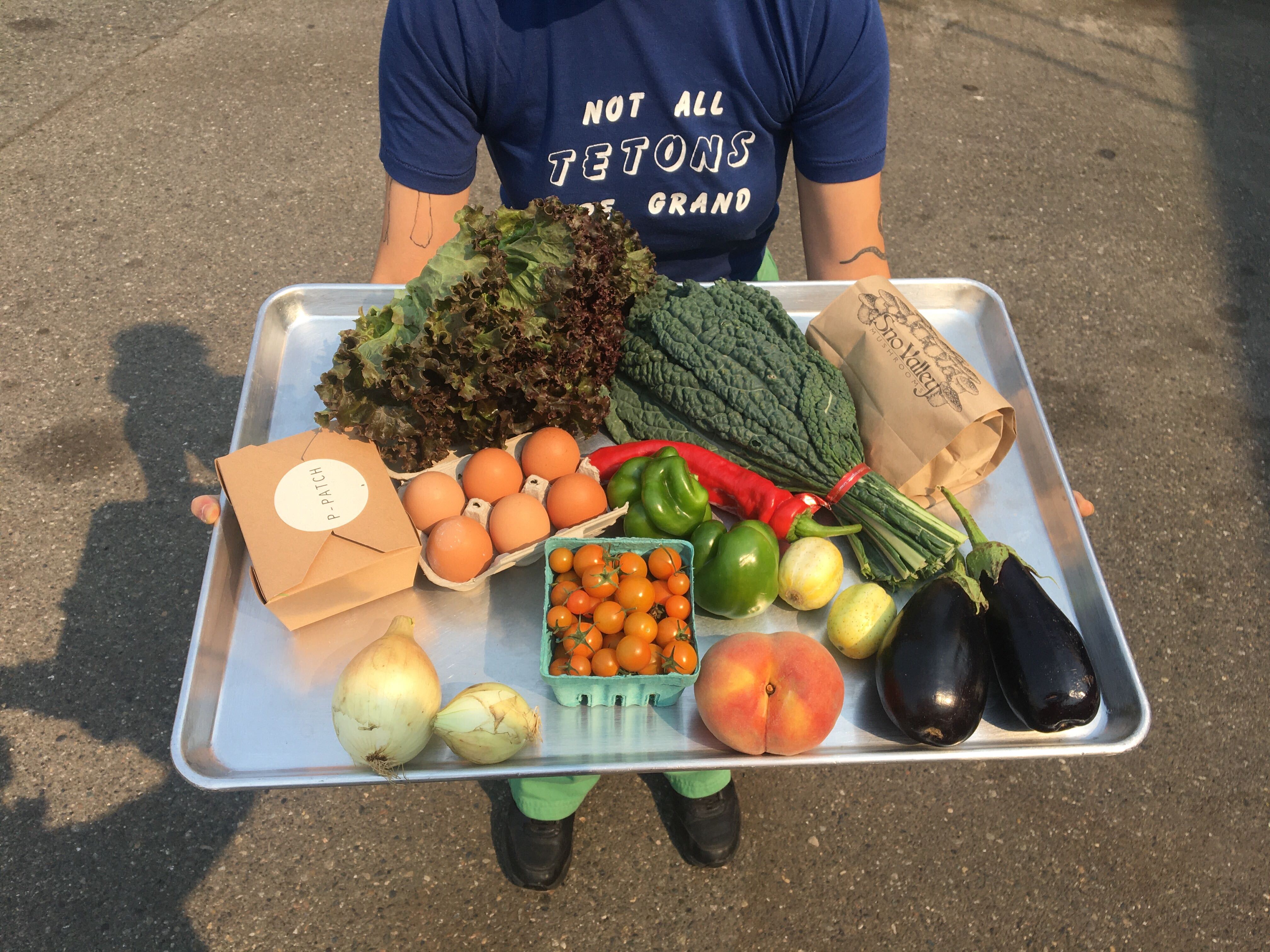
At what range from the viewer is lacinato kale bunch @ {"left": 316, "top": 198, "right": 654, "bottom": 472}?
58.1 inches

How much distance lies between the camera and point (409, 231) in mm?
1876

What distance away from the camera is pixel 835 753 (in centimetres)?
132

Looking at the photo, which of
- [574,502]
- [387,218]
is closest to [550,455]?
[574,502]

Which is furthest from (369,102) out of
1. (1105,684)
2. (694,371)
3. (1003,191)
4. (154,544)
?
(1105,684)

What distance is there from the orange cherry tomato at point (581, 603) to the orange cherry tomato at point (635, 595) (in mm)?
39

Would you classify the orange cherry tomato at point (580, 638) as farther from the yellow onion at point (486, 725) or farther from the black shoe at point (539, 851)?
the black shoe at point (539, 851)

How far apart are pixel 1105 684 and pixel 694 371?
882mm

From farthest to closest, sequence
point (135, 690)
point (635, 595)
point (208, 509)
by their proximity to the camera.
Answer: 1. point (135, 690)
2. point (208, 509)
3. point (635, 595)

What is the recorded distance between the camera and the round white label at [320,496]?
1.39 metres

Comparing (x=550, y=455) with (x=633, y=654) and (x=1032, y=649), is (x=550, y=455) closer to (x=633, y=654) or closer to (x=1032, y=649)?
(x=633, y=654)

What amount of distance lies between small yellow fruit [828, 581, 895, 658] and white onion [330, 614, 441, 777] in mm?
667

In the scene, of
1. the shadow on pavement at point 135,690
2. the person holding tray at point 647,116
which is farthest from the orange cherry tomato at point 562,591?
the shadow on pavement at point 135,690

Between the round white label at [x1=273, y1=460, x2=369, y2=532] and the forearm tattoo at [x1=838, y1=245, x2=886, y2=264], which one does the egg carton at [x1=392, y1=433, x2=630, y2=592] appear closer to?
the round white label at [x1=273, y1=460, x2=369, y2=532]

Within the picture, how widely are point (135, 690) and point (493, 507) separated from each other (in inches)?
68.9
